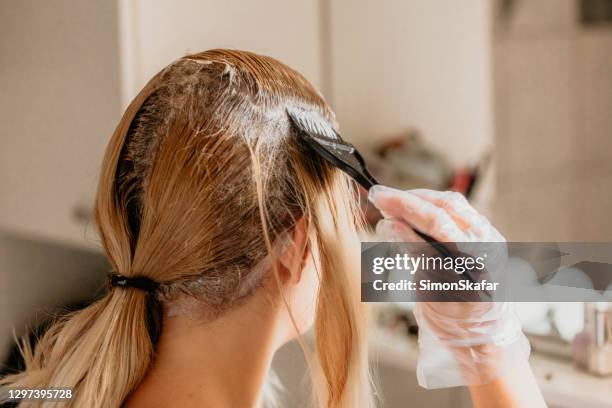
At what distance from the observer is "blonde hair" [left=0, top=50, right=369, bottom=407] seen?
2.03 ft

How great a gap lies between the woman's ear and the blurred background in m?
0.30

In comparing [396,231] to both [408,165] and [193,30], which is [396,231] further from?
[408,165]

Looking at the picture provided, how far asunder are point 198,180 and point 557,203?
0.90m

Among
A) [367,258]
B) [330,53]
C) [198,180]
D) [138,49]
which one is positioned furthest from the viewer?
[330,53]

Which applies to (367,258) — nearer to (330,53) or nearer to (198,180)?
(198,180)

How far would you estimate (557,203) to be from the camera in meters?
1.32

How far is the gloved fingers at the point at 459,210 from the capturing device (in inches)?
27.6

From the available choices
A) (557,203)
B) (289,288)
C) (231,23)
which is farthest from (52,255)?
(557,203)

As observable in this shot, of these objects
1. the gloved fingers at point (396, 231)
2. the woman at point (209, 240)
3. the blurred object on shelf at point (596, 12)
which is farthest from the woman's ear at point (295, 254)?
the blurred object on shelf at point (596, 12)

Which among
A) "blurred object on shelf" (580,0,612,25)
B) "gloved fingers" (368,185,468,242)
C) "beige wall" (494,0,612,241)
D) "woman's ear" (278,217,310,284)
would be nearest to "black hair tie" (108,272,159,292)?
"woman's ear" (278,217,310,284)

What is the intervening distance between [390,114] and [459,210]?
694 millimetres

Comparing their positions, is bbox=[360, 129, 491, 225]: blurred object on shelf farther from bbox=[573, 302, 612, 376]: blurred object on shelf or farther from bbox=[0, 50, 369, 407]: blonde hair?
bbox=[0, 50, 369, 407]: blonde hair

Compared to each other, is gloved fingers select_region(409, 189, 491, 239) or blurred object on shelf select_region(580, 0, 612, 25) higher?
blurred object on shelf select_region(580, 0, 612, 25)

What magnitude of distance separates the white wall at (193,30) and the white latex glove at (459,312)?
1.54ft
